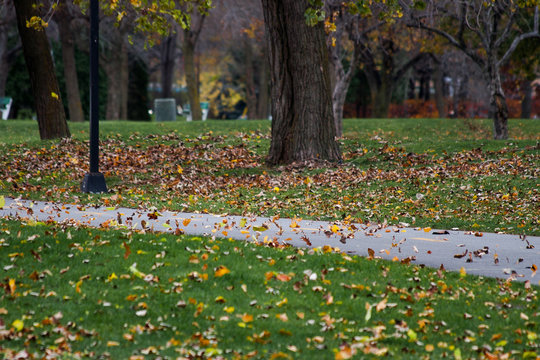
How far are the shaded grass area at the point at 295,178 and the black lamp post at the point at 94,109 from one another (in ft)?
1.29

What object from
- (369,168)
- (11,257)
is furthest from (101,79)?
(11,257)

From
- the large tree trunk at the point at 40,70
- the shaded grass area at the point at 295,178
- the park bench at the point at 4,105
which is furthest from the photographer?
the park bench at the point at 4,105

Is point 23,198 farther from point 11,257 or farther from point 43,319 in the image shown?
point 43,319

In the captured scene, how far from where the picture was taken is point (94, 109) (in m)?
12.1

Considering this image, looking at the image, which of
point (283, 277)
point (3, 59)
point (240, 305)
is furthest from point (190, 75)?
point (240, 305)

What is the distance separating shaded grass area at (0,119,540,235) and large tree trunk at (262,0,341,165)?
2.31ft

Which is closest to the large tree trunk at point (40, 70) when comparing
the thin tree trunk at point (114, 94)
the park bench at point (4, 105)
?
the park bench at point (4, 105)

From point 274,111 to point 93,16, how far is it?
5222mm

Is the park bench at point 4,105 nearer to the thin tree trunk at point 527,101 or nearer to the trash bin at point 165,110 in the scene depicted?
the trash bin at point 165,110

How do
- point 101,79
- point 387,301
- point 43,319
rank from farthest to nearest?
1. point 101,79
2. point 387,301
3. point 43,319

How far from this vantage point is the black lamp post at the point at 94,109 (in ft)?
38.6

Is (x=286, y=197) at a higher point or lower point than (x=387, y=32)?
lower

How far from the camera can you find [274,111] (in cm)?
1555

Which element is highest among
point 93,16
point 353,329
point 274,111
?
point 93,16
